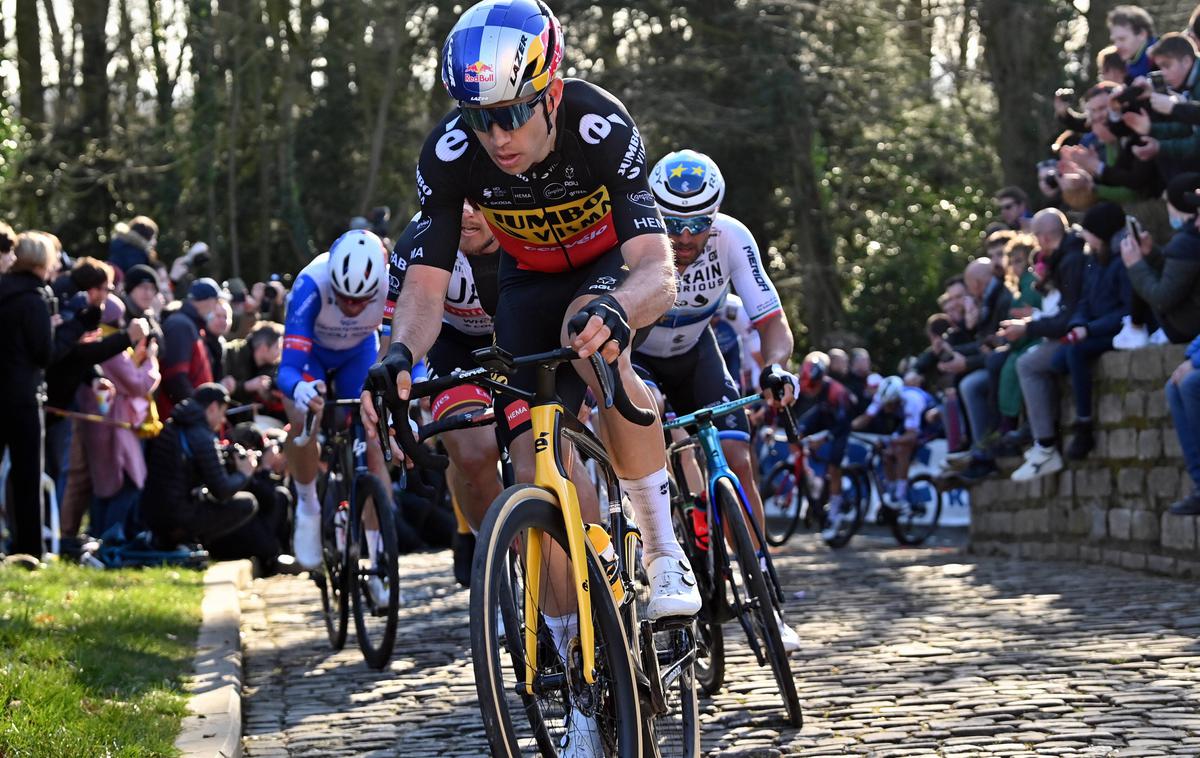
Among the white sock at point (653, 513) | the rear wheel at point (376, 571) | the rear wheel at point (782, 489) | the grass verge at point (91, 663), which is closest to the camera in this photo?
the white sock at point (653, 513)

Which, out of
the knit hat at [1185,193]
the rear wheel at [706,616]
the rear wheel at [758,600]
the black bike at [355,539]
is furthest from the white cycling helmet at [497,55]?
the knit hat at [1185,193]

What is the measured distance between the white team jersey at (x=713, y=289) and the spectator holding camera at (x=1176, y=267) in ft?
15.4

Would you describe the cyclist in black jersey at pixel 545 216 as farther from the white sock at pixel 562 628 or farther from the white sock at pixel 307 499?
the white sock at pixel 307 499

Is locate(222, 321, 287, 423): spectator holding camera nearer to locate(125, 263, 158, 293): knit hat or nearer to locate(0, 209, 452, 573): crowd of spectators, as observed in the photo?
locate(0, 209, 452, 573): crowd of spectators

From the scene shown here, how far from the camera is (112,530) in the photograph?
13.8 meters

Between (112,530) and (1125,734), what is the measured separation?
364 inches

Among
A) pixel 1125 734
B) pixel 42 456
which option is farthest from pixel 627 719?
pixel 42 456

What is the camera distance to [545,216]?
5805mm

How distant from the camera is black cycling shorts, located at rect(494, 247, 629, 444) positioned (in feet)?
18.3

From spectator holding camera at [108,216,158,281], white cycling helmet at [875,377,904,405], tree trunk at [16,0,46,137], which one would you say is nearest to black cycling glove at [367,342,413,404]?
spectator holding camera at [108,216,158,281]

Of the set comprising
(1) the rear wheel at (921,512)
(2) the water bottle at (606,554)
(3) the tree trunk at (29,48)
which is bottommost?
(1) the rear wheel at (921,512)

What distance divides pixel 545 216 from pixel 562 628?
57.8 inches

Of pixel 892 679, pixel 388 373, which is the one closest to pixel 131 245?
pixel 892 679

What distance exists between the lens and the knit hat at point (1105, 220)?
13.8 meters
